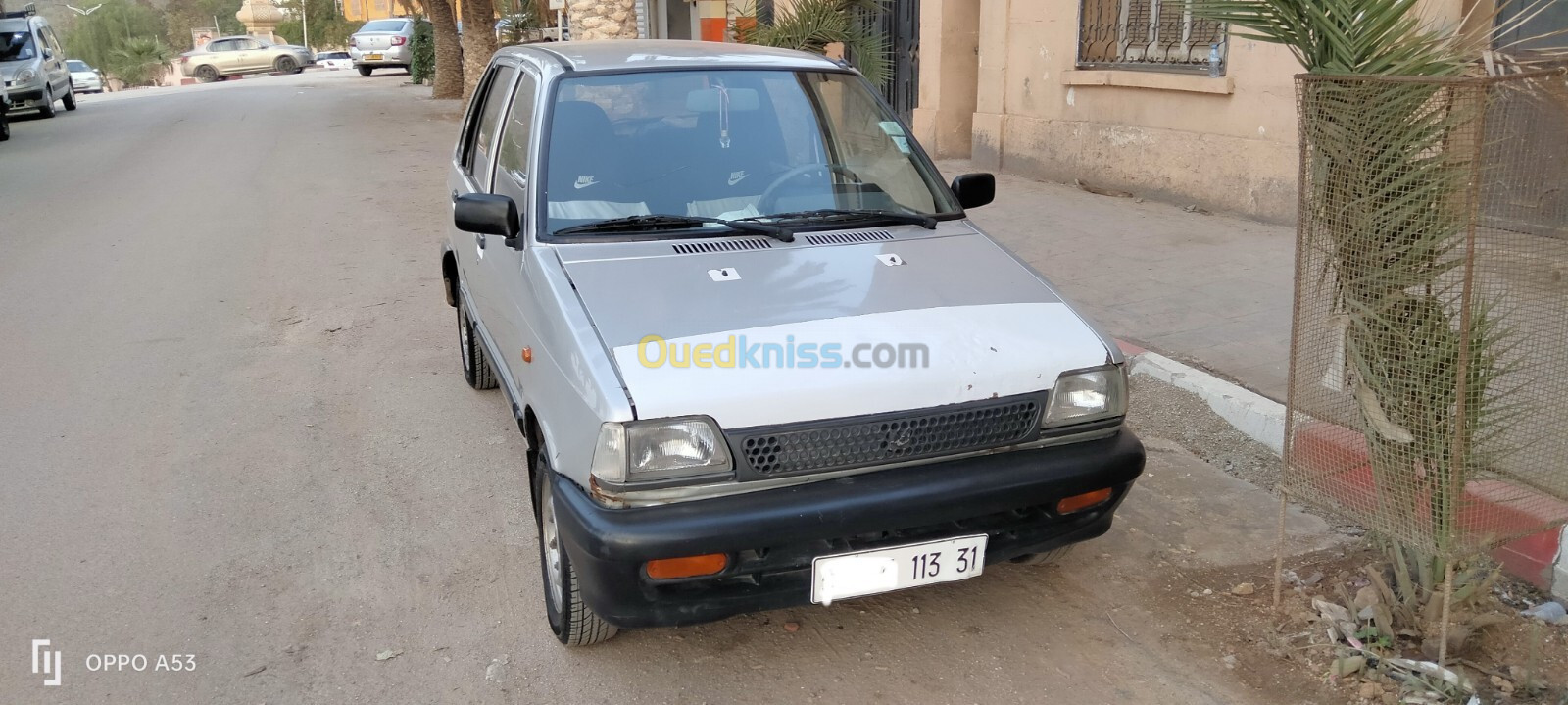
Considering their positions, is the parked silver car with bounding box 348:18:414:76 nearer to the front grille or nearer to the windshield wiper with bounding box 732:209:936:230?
the windshield wiper with bounding box 732:209:936:230

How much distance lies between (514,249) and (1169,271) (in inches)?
194

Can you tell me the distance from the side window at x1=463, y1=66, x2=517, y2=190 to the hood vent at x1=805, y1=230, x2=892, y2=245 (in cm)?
159

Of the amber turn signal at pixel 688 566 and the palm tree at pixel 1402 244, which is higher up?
the palm tree at pixel 1402 244

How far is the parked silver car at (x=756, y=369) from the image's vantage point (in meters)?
2.84

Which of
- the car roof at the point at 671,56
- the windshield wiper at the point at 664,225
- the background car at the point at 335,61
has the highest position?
the background car at the point at 335,61

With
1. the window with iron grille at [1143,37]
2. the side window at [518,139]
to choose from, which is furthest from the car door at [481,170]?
the window with iron grille at [1143,37]

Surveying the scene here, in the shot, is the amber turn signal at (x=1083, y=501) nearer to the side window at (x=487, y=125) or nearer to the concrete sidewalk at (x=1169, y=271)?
the concrete sidewalk at (x=1169, y=271)

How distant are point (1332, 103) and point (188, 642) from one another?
3690 millimetres

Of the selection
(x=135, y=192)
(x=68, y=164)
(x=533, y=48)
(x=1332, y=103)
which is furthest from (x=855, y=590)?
(x=68, y=164)

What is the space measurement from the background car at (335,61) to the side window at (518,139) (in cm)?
4511

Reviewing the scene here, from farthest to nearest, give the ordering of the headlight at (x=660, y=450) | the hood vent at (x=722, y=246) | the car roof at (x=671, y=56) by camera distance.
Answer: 1. the car roof at (x=671, y=56)
2. the hood vent at (x=722, y=246)
3. the headlight at (x=660, y=450)

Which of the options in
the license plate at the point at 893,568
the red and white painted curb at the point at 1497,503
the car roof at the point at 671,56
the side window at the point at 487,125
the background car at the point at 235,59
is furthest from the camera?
the background car at the point at 235,59

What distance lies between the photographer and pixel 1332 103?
302cm

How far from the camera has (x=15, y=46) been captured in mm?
21344
